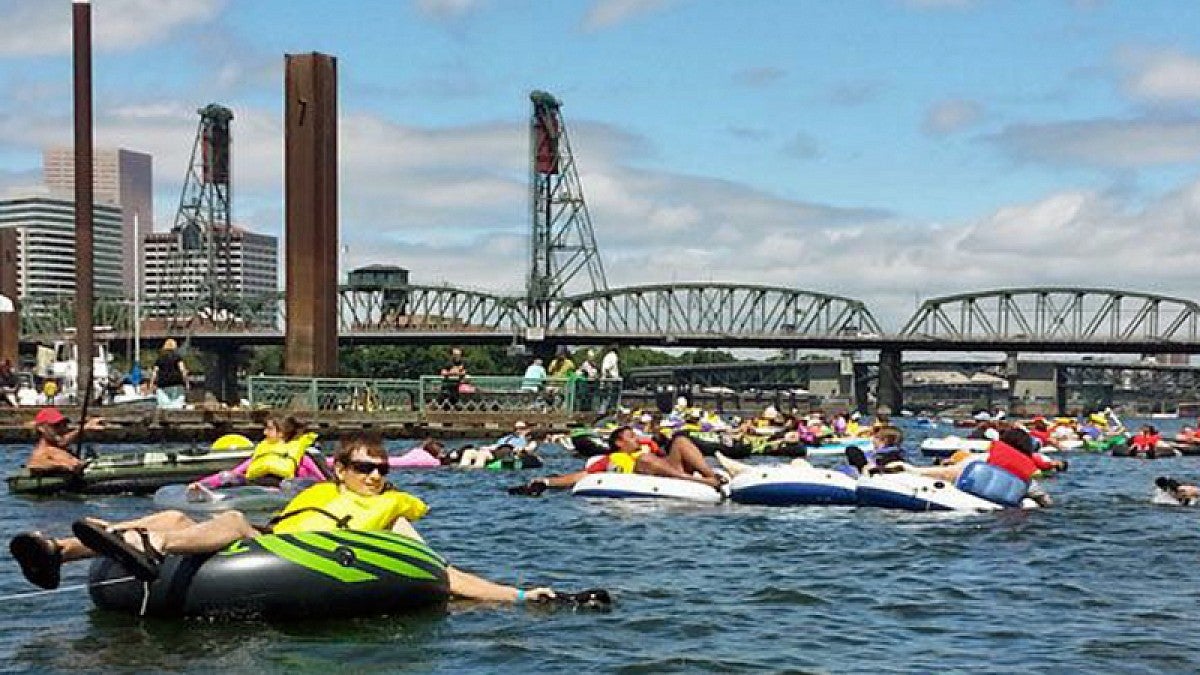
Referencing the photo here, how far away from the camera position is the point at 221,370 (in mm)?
152125

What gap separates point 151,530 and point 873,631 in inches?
238

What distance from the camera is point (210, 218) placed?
19450cm

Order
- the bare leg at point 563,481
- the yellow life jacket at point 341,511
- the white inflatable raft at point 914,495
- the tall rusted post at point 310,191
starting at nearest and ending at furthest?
the yellow life jacket at point 341,511 < the white inflatable raft at point 914,495 < the bare leg at point 563,481 < the tall rusted post at point 310,191

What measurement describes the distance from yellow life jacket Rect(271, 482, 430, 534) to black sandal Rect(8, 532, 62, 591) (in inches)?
71.8

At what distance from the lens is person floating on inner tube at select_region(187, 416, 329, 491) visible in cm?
2319

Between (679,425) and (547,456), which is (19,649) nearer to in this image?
(547,456)

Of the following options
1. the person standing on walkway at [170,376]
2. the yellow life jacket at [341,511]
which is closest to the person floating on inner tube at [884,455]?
the yellow life jacket at [341,511]

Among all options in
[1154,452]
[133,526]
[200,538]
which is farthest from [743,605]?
[1154,452]

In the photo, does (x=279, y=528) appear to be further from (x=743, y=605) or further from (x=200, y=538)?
(x=743, y=605)

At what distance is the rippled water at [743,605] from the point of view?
40.9 feet

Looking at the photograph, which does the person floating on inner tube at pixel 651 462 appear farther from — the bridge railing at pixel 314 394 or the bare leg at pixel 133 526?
the bridge railing at pixel 314 394

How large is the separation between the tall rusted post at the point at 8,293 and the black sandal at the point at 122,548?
52.6 m

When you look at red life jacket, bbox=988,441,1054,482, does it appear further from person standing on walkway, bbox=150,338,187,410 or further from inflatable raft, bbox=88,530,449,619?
person standing on walkway, bbox=150,338,187,410

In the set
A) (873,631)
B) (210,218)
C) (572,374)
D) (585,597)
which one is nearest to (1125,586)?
(873,631)
